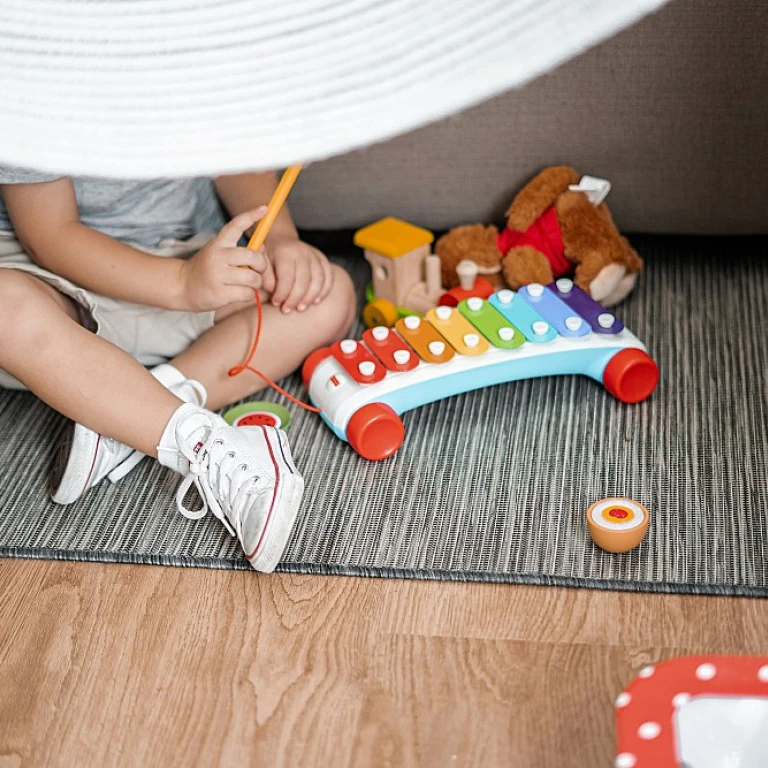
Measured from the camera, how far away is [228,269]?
3.22 feet

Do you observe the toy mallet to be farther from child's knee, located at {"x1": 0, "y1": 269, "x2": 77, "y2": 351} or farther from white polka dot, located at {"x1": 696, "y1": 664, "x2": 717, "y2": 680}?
white polka dot, located at {"x1": 696, "y1": 664, "x2": 717, "y2": 680}

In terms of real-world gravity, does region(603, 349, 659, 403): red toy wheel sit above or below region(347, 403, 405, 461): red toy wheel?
below

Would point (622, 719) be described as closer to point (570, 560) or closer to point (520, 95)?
point (570, 560)

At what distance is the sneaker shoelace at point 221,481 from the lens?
915 millimetres

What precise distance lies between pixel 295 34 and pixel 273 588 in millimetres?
791

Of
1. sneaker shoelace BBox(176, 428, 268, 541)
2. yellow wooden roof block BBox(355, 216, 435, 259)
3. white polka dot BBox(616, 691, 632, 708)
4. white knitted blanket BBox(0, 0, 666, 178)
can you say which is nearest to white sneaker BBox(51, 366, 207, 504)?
sneaker shoelace BBox(176, 428, 268, 541)

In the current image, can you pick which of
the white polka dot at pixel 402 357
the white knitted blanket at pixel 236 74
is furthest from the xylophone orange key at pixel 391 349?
the white knitted blanket at pixel 236 74

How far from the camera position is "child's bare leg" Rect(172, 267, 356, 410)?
115 centimetres

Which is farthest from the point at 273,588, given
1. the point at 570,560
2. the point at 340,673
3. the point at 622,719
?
the point at 622,719

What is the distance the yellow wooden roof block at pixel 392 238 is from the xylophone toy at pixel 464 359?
0.49 ft

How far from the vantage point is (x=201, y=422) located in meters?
0.96

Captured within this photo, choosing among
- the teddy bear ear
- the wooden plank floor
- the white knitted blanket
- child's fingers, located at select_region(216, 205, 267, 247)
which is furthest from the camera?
the teddy bear ear

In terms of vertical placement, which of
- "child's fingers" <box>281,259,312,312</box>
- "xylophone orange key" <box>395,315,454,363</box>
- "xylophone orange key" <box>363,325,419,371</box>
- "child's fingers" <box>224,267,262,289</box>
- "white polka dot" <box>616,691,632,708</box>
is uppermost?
"child's fingers" <box>224,267,262,289</box>

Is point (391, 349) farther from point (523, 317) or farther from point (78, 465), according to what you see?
point (78, 465)
